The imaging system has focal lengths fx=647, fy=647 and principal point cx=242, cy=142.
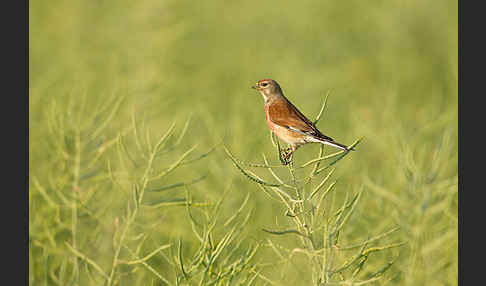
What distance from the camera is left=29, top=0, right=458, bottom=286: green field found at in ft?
11.0

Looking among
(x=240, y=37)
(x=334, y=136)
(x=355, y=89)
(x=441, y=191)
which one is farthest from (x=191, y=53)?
(x=441, y=191)

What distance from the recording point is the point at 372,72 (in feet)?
32.1

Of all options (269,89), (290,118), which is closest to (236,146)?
(269,89)

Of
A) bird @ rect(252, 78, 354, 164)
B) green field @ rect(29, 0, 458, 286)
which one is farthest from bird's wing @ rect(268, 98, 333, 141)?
green field @ rect(29, 0, 458, 286)

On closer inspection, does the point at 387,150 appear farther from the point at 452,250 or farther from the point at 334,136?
the point at 334,136

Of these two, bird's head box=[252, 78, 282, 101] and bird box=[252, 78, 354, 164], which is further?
bird's head box=[252, 78, 282, 101]

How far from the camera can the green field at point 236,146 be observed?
11.0 ft

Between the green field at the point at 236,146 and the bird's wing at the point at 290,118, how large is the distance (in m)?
0.23

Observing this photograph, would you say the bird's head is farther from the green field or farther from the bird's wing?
the green field

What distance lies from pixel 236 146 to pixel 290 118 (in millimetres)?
1885

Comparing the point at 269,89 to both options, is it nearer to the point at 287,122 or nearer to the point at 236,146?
the point at 287,122

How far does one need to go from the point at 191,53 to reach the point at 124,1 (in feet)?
9.58

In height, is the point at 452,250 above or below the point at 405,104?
below

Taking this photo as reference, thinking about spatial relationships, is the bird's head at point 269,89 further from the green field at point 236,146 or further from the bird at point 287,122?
the green field at point 236,146
